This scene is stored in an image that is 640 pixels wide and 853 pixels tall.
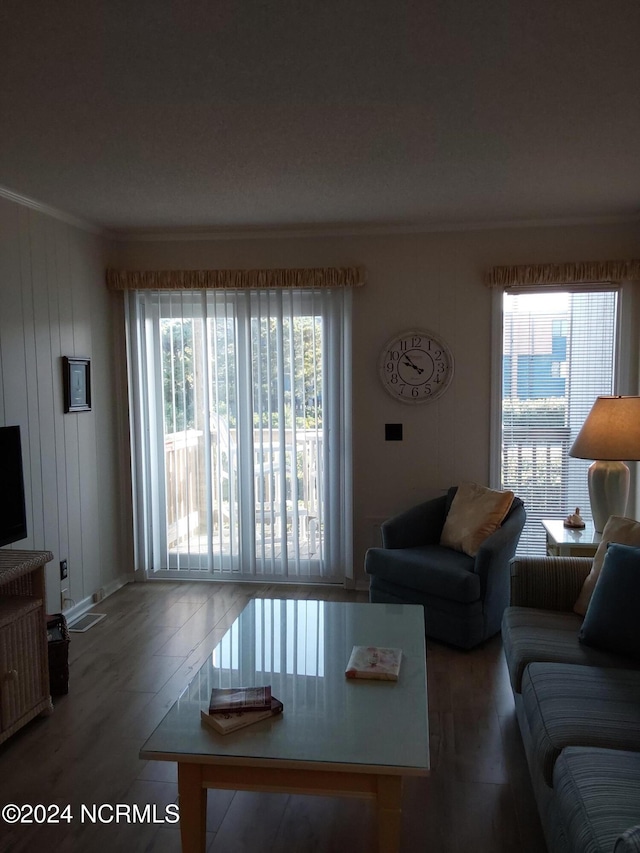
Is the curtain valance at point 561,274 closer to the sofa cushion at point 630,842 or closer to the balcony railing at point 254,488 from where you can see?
the balcony railing at point 254,488

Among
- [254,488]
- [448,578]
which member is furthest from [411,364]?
[448,578]

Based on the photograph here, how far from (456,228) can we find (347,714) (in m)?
3.32

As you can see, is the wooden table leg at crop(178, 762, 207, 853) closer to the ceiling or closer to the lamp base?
the ceiling

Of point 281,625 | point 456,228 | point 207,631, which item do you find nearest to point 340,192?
point 456,228

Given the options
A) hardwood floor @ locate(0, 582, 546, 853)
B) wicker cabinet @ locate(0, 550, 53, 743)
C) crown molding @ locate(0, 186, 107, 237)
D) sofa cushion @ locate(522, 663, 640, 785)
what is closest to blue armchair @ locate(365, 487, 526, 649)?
hardwood floor @ locate(0, 582, 546, 853)

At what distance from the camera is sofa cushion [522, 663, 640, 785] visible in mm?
1807

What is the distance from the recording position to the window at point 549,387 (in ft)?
13.6

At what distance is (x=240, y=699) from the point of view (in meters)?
1.95

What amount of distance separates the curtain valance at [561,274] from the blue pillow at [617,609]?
7.15ft

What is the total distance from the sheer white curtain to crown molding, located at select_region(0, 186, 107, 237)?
50 centimetres

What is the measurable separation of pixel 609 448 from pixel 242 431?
7.94ft

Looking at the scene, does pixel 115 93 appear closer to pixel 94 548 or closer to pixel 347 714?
pixel 347 714

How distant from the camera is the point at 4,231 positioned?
3.33 m

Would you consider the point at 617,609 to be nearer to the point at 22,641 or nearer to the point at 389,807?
the point at 389,807
